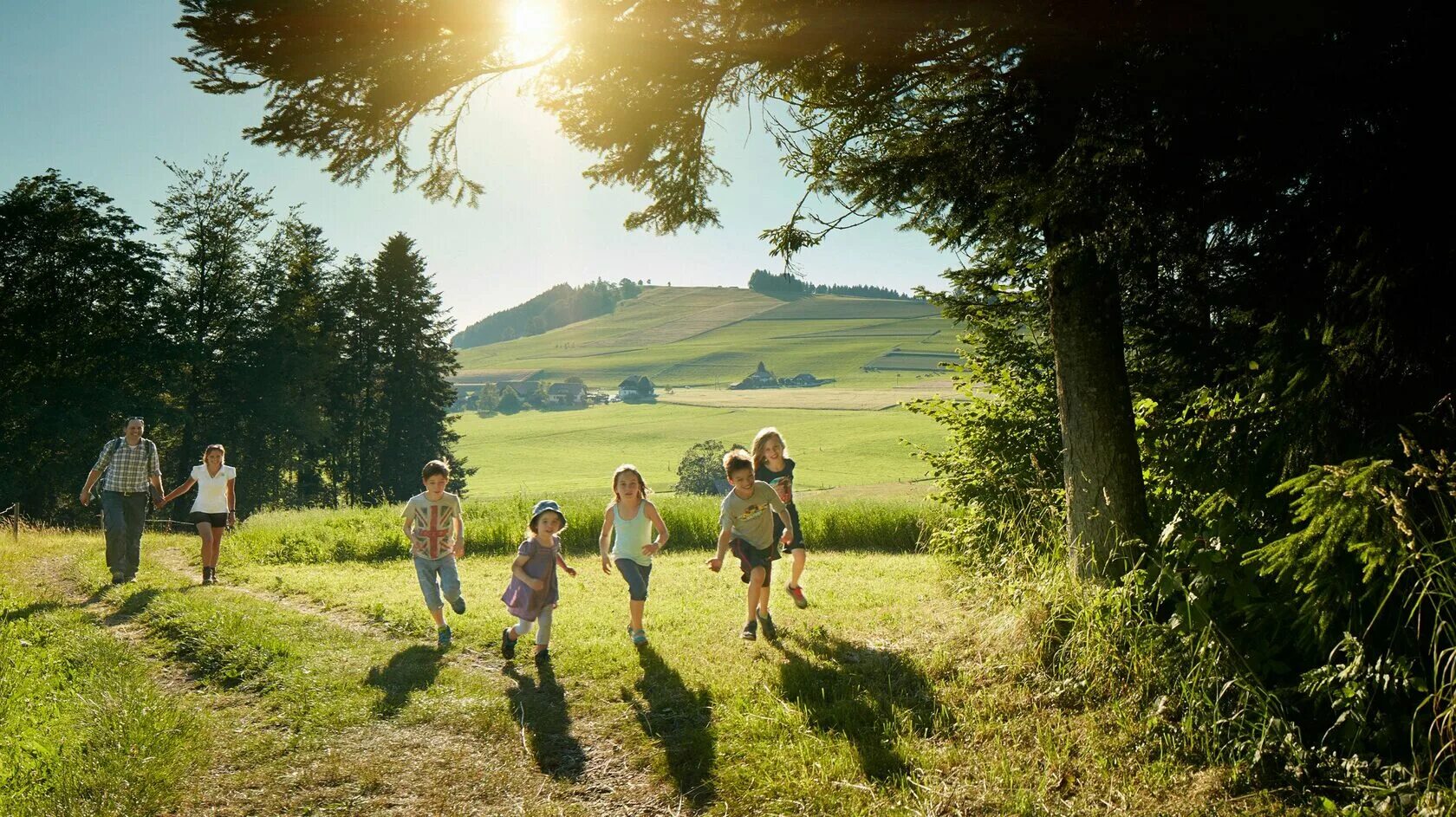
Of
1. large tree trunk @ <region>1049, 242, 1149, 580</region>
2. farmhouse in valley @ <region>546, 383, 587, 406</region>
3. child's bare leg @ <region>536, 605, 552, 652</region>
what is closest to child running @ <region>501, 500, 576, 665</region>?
child's bare leg @ <region>536, 605, 552, 652</region>

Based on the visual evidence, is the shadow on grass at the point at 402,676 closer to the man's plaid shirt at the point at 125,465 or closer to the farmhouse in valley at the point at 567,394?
the man's plaid shirt at the point at 125,465

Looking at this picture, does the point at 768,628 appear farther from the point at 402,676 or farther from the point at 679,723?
the point at 402,676

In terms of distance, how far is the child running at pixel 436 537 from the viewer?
7.86 m

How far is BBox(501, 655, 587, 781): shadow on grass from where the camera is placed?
499 centimetres

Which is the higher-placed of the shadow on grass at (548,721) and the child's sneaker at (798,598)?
the child's sneaker at (798,598)

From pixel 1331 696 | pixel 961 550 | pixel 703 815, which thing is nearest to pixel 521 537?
pixel 961 550

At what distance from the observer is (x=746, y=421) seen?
107125 millimetres

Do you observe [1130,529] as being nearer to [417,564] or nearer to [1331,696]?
[1331,696]

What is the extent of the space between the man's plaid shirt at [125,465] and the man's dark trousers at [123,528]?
104 mm

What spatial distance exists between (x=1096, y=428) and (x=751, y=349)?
159344 millimetres

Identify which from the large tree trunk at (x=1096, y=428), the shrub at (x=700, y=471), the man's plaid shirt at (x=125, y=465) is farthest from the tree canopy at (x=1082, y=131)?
the shrub at (x=700, y=471)

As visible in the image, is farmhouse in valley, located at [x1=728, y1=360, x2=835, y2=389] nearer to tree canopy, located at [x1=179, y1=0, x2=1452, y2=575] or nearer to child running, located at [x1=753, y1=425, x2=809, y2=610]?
child running, located at [x1=753, y1=425, x2=809, y2=610]

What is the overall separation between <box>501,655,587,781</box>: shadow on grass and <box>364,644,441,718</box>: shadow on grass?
2.11 ft

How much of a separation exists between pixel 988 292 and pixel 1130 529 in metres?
3.61
